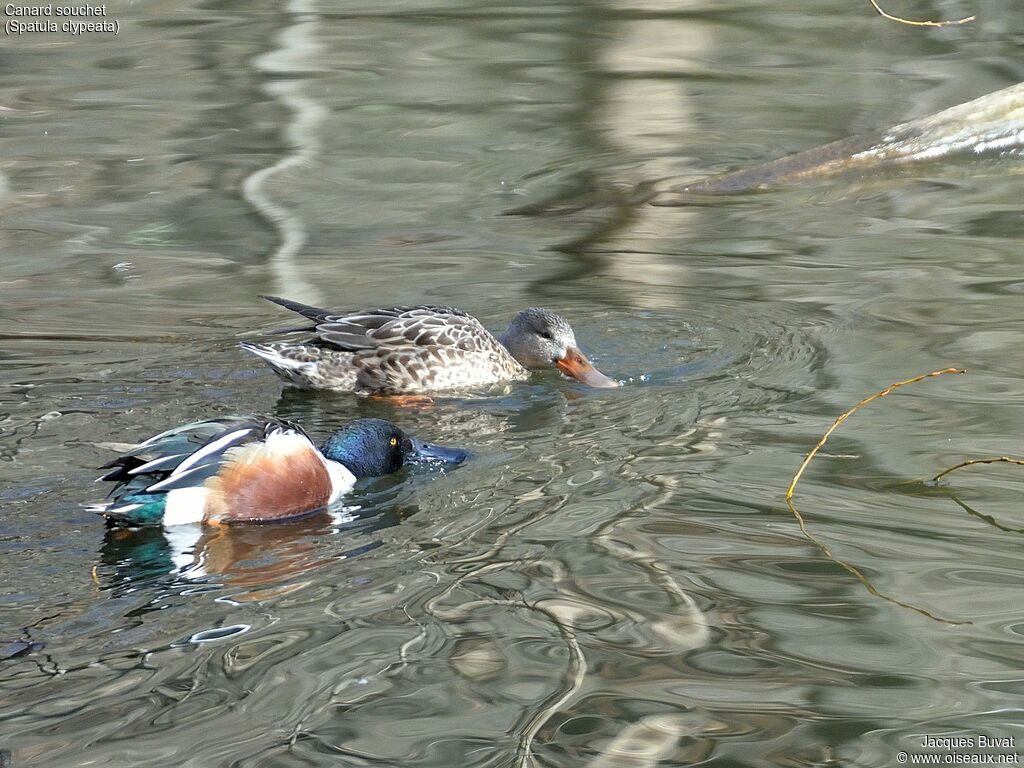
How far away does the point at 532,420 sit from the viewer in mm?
6898

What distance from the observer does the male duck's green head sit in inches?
241

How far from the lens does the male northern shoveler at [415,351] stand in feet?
24.6

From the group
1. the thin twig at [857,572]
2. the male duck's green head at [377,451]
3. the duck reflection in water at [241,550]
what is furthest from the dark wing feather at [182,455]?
the thin twig at [857,572]

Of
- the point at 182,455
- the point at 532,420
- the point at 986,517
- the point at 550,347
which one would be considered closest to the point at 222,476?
the point at 182,455

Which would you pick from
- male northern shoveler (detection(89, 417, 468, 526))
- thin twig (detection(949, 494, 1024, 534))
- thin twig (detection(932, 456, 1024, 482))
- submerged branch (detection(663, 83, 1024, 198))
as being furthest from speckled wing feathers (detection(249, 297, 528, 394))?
submerged branch (detection(663, 83, 1024, 198))

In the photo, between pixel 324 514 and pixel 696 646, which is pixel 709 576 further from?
pixel 324 514

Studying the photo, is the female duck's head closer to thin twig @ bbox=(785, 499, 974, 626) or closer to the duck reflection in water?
the duck reflection in water

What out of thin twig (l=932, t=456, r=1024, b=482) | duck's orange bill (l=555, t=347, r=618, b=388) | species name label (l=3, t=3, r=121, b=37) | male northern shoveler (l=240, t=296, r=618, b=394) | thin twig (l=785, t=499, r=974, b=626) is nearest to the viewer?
thin twig (l=785, t=499, r=974, b=626)

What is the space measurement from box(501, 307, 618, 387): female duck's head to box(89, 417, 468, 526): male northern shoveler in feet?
5.95

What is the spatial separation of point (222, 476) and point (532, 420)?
183 cm

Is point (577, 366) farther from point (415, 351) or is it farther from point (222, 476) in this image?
point (222, 476)

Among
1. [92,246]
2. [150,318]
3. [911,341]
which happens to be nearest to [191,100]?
[92,246]

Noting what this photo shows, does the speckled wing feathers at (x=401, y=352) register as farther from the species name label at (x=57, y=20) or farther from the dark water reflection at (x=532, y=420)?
the species name label at (x=57, y=20)

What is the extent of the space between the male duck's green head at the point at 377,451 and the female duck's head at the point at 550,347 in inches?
50.4
